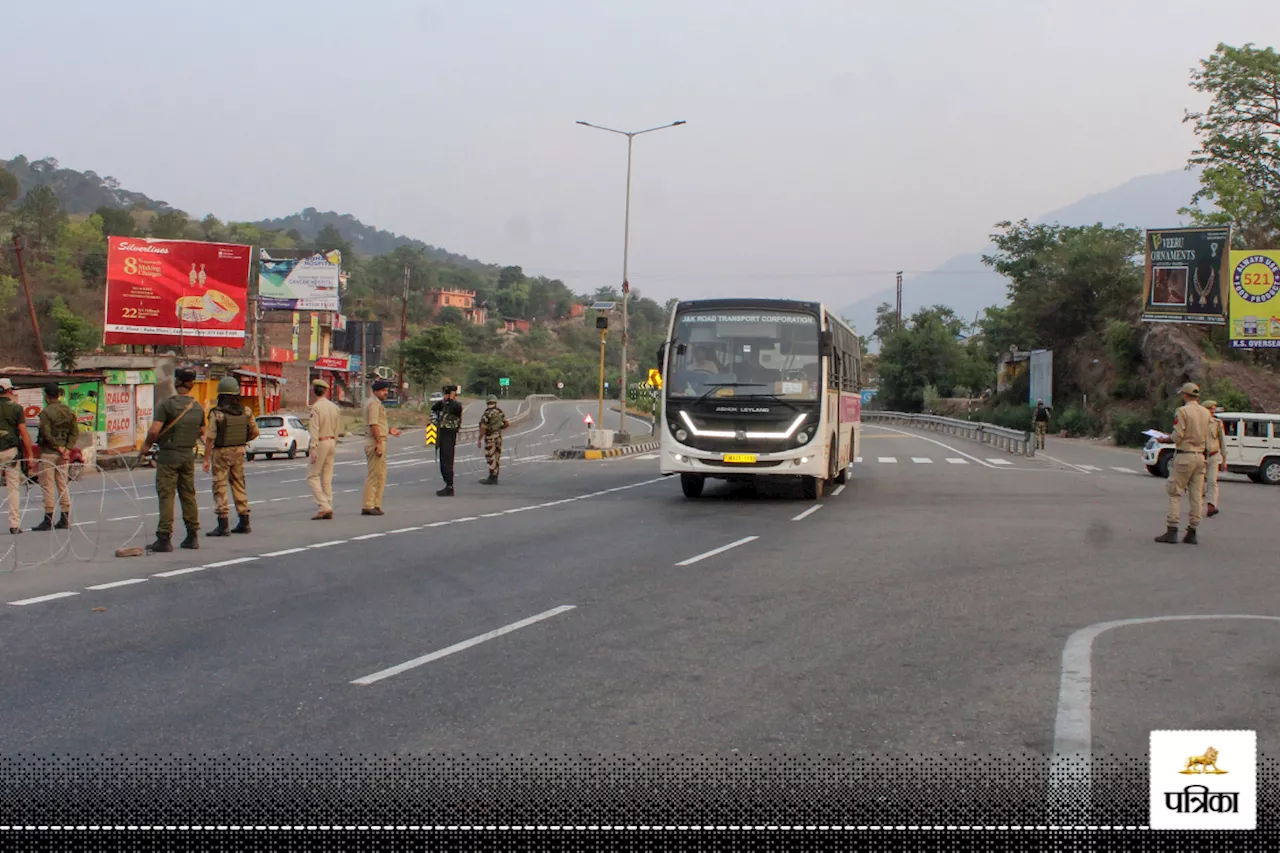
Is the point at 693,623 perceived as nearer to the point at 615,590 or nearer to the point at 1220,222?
the point at 615,590

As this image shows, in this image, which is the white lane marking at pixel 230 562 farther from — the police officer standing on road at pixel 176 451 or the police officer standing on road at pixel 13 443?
the police officer standing on road at pixel 13 443

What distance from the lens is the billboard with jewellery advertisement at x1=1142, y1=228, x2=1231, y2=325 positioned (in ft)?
150

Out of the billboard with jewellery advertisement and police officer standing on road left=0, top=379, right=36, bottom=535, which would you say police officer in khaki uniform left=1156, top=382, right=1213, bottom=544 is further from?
the billboard with jewellery advertisement

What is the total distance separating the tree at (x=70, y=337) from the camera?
57.4 meters

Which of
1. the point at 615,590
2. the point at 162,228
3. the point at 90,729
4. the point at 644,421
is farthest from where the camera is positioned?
the point at 162,228

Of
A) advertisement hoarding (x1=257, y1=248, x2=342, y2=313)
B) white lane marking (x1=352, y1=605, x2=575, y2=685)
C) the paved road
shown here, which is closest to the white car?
the paved road

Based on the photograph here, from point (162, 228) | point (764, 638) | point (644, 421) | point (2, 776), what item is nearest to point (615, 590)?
point (764, 638)

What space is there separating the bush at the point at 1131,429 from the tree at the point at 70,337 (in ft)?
154

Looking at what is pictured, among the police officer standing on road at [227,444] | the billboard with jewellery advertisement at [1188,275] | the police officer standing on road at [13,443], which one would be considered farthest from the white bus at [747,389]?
the billboard with jewellery advertisement at [1188,275]

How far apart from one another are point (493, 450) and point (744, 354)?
695 centimetres

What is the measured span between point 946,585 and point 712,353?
9355mm

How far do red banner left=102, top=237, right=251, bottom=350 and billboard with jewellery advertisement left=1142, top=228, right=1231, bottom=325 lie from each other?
38.5 m

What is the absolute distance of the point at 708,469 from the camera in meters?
18.7

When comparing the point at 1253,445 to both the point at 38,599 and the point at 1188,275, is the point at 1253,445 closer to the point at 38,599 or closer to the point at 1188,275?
the point at 1188,275
